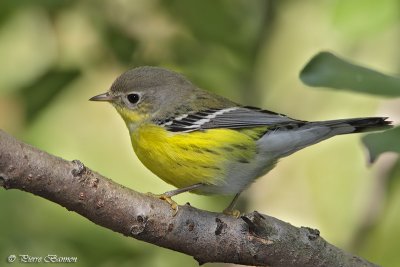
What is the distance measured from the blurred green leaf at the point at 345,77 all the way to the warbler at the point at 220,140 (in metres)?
0.89

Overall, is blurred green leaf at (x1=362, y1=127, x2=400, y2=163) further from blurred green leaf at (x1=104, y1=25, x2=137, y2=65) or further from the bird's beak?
the bird's beak

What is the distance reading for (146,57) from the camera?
202 inches

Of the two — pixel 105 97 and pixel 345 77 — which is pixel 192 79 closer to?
pixel 105 97

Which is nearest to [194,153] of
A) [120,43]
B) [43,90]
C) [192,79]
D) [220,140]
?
[220,140]

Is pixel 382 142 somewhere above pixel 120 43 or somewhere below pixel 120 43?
below

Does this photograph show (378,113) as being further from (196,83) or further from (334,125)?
(196,83)

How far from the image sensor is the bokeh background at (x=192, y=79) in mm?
4695

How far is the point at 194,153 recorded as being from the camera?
14.8 feet

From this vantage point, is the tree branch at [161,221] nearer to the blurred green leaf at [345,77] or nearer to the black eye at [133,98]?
the blurred green leaf at [345,77]

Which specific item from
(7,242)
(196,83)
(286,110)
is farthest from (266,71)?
(7,242)

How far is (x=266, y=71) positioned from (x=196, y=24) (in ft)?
4.04

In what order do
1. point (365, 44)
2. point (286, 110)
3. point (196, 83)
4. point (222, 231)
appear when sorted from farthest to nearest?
point (365, 44)
point (286, 110)
point (196, 83)
point (222, 231)

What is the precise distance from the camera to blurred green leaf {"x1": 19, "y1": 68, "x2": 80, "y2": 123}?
4.72 metres

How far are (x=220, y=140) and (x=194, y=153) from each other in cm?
21
